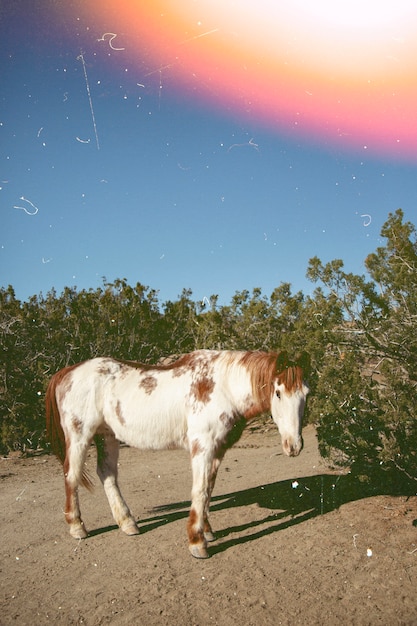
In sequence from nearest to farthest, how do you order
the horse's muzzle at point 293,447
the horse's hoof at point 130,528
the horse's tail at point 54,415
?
the horse's muzzle at point 293,447
the horse's hoof at point 130,528
the horse's tail at point 54,415

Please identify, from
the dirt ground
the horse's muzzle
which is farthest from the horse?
the dirt ground

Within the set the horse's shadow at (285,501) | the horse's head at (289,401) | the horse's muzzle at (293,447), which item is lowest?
the horse's shadow at (285,501)

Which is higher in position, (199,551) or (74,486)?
(74,486)

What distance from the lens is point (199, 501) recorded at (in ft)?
13.6

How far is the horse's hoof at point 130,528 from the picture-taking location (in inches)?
184

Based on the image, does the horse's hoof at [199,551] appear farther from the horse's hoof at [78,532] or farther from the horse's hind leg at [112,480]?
the horse's hoof at [78,532]

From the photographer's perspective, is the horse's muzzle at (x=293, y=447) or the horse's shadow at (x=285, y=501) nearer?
the horse's muzzle at (x=293, y=447)

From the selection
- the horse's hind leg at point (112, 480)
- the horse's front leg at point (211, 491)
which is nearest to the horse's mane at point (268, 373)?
the horse's front leg at point (211, 491)

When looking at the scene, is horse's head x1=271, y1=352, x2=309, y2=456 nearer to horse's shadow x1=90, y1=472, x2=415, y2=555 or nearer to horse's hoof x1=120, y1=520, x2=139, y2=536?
horse's shadow x1=90, y1=472, x2=415, y2=555

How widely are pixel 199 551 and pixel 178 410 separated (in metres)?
1.32

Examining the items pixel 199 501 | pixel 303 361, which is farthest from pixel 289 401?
pixel 199 501

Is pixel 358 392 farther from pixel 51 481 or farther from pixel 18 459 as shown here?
pixel 18 459

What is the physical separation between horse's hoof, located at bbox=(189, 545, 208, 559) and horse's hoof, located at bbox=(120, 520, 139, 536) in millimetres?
906

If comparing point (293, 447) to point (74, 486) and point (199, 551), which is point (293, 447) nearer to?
point (199, 551)
